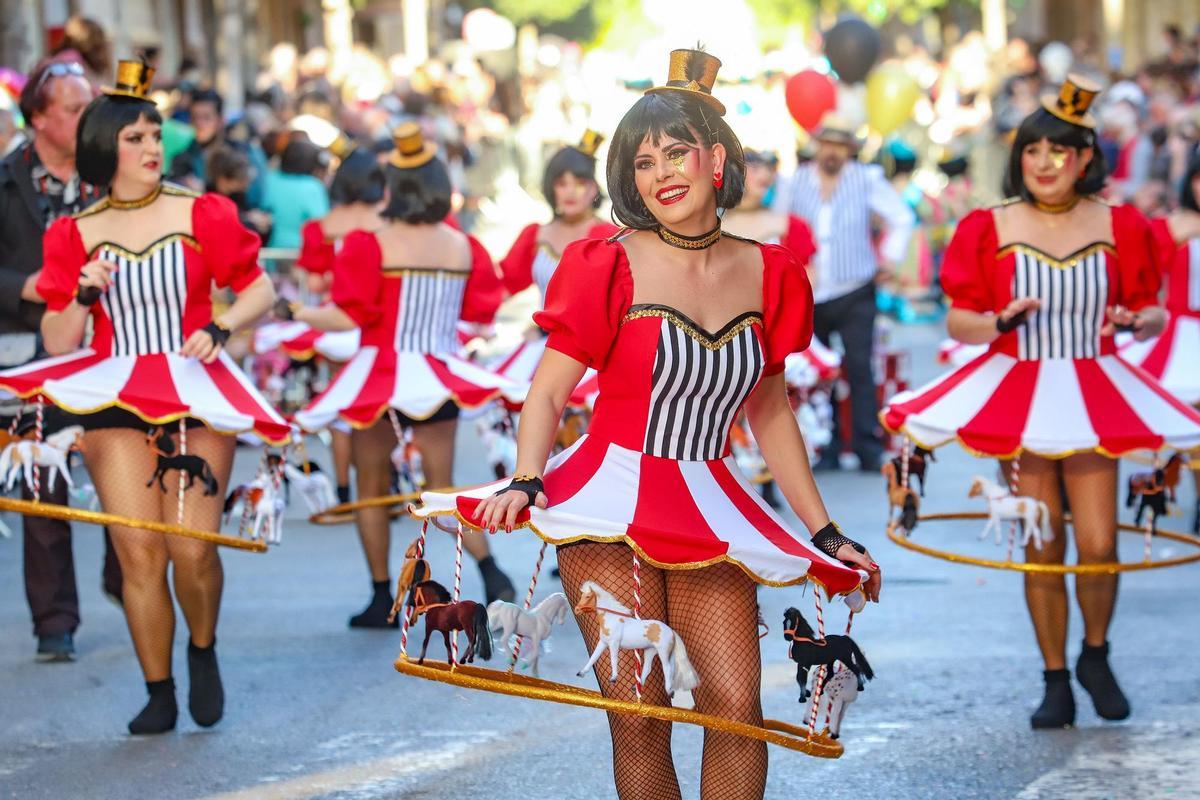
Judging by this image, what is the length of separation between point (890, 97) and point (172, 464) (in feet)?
59.6

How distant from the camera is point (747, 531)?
465 cm

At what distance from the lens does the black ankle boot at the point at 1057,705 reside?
21.9 feet

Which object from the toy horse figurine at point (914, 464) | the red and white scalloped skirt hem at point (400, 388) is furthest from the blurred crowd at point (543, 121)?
the toy horse figurine at point (914, 464)

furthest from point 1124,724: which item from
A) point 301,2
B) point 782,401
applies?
point 301,2

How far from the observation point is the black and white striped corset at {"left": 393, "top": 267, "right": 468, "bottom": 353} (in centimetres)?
847

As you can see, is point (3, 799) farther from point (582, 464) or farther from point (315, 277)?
point (315, 277)

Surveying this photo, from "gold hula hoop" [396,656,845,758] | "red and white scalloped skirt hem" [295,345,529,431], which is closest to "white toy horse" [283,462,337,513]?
"red and white scalloped skirt hem" [295,345,529,431]

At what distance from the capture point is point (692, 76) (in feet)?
15.9

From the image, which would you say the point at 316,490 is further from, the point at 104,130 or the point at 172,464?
the point at 104,130

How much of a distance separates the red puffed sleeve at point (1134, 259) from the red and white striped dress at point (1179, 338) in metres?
2.52

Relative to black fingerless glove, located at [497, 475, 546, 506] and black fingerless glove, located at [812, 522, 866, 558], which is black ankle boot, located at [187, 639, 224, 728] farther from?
black fingerless glove, located at [812, 522, 866, 558]

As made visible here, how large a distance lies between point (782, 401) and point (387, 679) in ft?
10.3

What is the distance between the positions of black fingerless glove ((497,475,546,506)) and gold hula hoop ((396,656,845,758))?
420 mm

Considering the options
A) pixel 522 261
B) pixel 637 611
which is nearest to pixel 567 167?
pixel 522 261
